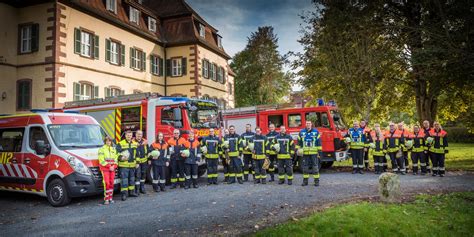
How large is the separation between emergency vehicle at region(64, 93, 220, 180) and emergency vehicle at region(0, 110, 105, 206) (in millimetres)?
2169

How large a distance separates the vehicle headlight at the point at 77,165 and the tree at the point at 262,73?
38.0m

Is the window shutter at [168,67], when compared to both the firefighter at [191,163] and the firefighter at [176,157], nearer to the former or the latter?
the firefighter at [176,157]

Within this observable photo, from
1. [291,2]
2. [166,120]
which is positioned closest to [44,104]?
[166,120]

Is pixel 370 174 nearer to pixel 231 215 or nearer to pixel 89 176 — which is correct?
pixel 231 215

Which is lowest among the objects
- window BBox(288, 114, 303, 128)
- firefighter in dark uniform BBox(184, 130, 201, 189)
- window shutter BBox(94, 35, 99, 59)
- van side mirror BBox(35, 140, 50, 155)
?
firefighter in dark uniform BBox(184, 130, 201, 189)

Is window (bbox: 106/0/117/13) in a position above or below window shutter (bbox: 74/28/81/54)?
above

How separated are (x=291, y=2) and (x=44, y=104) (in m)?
14.1

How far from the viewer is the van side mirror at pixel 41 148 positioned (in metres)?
8.27

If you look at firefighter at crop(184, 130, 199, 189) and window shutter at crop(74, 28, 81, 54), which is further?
window shutter at crop(74, 28, 81, 54)

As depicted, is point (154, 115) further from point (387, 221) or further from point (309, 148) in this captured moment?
point (387, 221)

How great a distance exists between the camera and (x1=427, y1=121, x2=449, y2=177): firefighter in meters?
11.4

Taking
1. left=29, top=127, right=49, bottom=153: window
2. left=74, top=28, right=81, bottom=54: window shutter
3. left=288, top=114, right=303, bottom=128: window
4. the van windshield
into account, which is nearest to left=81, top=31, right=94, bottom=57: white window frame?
left=74, top=28, right=81, bottom=54: window shutter

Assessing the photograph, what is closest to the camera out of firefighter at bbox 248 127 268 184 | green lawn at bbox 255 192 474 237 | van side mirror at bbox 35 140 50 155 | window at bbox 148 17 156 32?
green lawn at bbox 255 192 474 237

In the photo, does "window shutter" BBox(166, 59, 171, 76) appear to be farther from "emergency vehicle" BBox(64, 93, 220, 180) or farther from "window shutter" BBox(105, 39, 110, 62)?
"emergency vehicle" BBox(64, 93, 220, 180)
